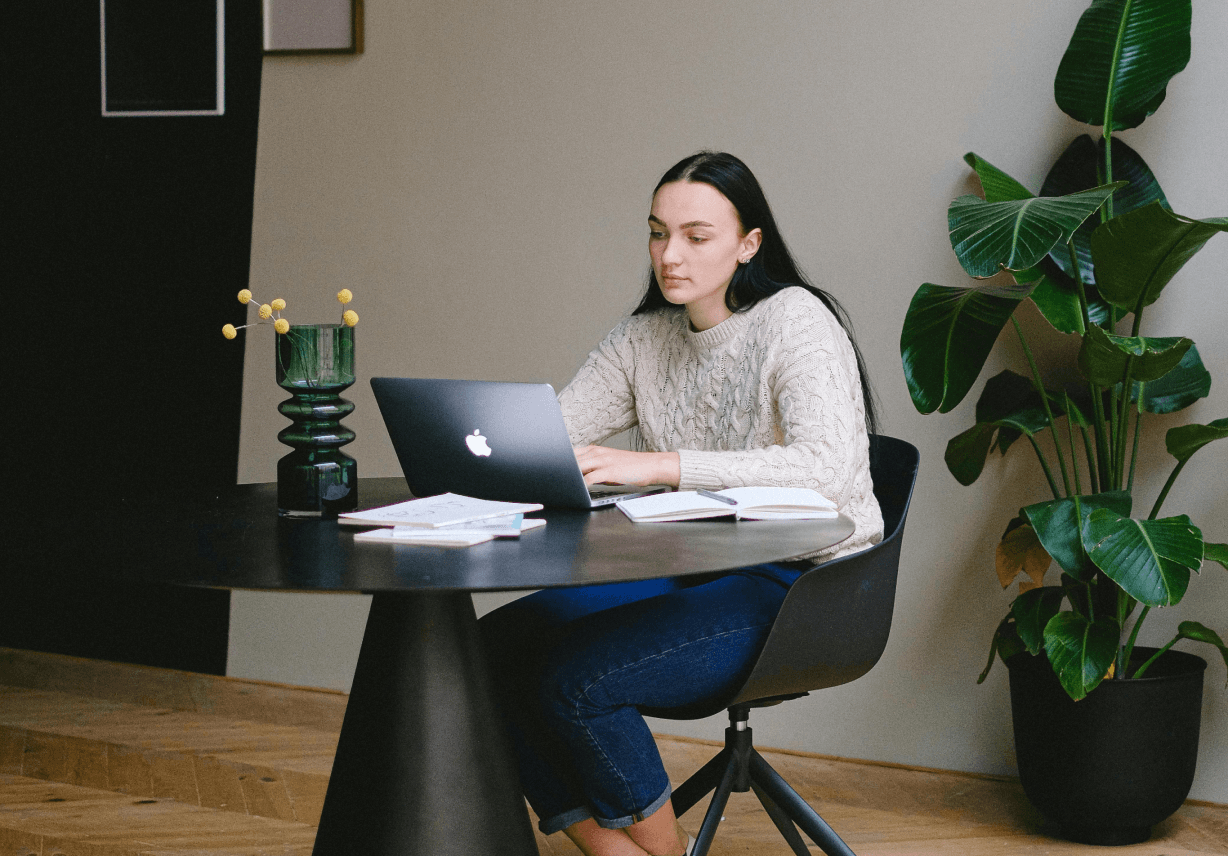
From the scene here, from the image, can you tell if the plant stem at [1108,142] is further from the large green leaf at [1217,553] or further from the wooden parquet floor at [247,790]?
the wooden parquet floor at [247,790]

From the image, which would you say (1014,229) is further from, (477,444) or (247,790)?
(247,790)

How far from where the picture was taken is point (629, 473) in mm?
1802

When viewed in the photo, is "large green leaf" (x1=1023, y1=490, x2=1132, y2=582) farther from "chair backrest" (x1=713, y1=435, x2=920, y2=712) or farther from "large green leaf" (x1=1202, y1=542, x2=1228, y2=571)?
"chair backrest" (x1=713, y1=435, x2=920, y2=712)

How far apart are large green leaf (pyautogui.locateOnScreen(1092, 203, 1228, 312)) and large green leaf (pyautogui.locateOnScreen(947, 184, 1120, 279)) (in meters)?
0.10

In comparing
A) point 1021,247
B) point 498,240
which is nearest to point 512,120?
point 498,240

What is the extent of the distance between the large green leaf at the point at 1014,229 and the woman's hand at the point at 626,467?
57 cm

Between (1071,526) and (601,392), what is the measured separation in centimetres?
92

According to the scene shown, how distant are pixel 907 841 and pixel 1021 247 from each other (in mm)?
1269

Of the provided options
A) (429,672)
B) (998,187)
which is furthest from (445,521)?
(998,187)

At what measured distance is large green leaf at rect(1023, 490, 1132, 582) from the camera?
2.21 m

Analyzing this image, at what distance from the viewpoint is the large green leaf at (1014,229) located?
1833 millimetres

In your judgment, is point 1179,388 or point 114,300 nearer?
point 1179,388

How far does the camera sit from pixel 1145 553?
6.81 feet

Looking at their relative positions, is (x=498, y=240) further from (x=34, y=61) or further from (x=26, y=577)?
(x=26, y=577)
